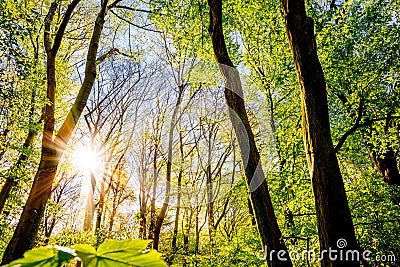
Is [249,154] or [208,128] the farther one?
[208,128]

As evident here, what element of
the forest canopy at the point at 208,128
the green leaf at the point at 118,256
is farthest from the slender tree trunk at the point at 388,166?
the green leaf at the point at 118,256

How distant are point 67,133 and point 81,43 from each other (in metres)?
8.85

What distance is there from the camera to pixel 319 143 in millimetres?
3006

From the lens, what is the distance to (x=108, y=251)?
0.27m

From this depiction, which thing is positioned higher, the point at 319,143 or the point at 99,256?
the point at 319,143

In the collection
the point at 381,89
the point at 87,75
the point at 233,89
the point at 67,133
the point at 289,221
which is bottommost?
the point at 289,221

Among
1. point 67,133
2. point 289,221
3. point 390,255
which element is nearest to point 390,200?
point 390,255

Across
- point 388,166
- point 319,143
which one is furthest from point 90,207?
point 319,143

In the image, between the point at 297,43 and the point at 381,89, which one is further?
the point at 381,89

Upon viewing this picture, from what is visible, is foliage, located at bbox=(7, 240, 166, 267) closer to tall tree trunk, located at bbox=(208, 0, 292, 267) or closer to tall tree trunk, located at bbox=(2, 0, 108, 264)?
tall tree trunk, located at bbox=(208, 0, 292, 267)

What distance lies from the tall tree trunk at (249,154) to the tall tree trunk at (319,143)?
925 millimetres

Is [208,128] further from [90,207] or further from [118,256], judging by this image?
[118,256]

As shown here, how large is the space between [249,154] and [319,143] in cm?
123

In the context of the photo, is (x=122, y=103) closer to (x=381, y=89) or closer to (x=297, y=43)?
(x=381, y=89)
